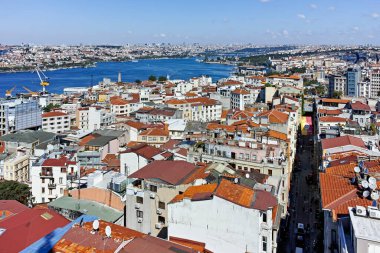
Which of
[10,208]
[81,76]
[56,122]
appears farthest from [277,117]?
[81,76]

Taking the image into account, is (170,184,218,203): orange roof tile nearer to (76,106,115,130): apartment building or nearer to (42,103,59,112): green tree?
(76,106,115,130): apartment building

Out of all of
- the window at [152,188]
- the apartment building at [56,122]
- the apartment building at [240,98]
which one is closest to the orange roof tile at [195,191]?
the window at [152,188]

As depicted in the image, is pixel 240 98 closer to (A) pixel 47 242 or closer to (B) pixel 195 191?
(B) pixel 195 191

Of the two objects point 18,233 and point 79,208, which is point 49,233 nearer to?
point 18,233

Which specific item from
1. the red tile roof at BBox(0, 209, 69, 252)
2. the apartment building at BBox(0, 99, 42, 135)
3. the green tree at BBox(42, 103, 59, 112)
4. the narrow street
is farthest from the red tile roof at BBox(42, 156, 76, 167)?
the green tree at BBox(42, 103, 59, 112)

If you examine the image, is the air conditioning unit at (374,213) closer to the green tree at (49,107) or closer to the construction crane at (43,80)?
the green tree at (49,107)

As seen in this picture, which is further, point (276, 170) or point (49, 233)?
point (276, 170)

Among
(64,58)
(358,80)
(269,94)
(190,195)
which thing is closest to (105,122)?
(269,94)
